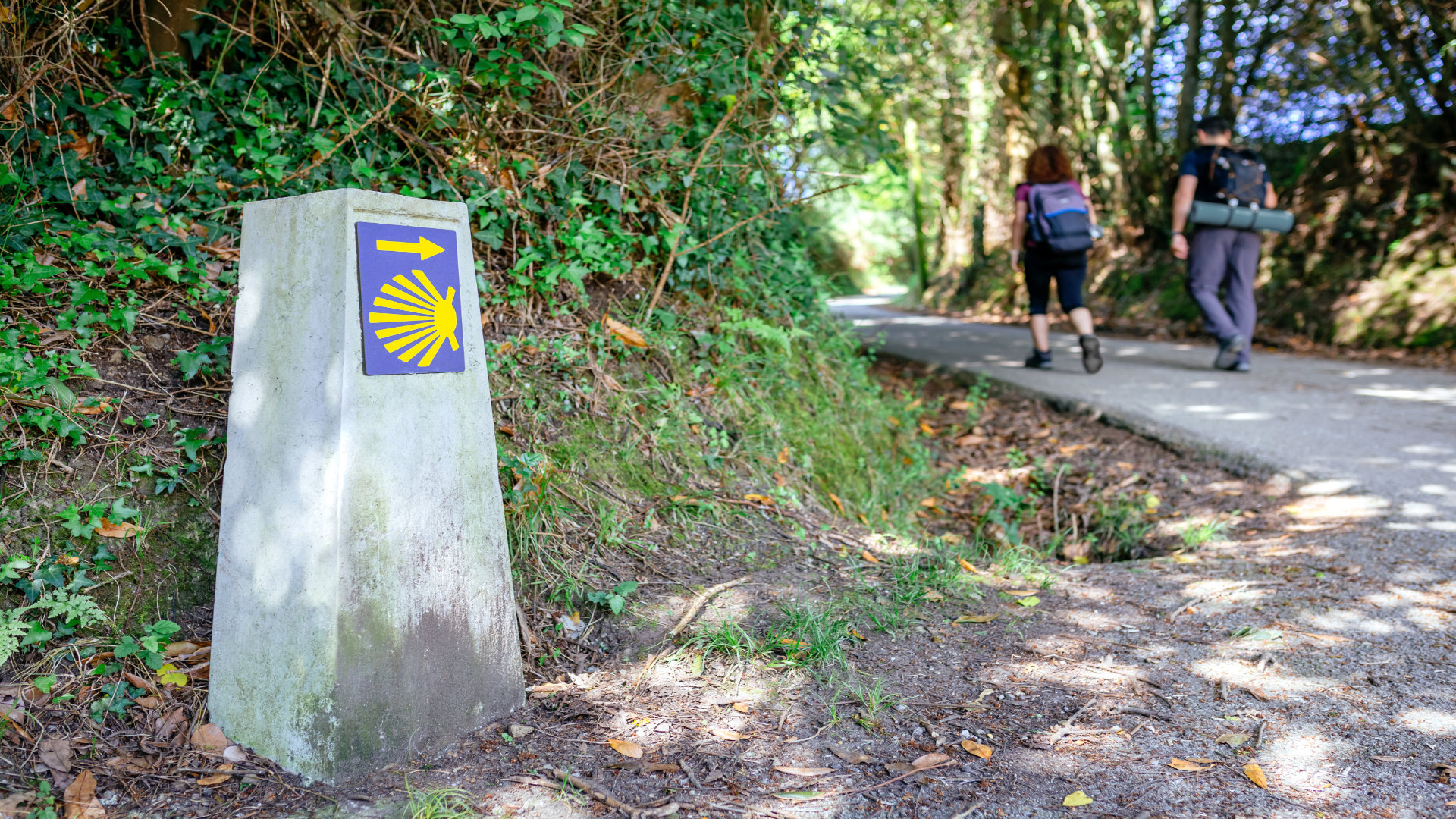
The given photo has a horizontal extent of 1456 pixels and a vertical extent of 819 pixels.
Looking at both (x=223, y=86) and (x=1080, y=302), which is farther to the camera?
(x=1080, y=302)

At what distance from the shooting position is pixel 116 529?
2689 millimetres

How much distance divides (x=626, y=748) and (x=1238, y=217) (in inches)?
280

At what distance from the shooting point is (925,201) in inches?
1032

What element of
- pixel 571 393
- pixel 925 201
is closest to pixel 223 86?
pixel 571 393

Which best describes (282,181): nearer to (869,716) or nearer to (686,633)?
(686,633)

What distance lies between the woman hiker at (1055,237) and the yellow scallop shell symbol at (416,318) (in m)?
5.99

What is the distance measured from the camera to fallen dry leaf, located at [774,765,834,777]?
236 centimetres

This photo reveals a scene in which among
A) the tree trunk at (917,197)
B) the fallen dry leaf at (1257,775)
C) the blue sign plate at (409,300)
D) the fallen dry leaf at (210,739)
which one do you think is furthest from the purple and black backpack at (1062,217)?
the tree trunk at (917,197)

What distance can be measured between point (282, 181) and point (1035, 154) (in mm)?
5943

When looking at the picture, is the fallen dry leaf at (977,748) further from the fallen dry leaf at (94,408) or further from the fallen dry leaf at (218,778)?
the fallen dry leaf at (94,408)

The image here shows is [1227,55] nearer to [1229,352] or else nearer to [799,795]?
[1229,352]

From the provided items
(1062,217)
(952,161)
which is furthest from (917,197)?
(1062,217)

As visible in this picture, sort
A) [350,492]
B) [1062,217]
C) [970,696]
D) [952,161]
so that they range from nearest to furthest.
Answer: [350,492] → [970,696] → [1062,217] → [952,161]

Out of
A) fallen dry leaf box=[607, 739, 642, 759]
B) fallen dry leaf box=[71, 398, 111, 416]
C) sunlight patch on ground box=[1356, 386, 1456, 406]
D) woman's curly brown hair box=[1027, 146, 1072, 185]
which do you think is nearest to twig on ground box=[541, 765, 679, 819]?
fallen dry leaf box=[607, 739, 642, 759]
